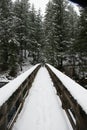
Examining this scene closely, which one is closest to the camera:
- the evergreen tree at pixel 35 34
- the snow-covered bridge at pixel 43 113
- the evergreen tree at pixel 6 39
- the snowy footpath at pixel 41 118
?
the snow-covered bridge at pixel 43 113

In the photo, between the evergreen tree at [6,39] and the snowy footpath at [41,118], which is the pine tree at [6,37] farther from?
the snowy footpath at [41,118]

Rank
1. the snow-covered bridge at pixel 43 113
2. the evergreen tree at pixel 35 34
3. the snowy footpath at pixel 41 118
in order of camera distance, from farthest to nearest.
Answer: the evergreen tree at pixel 35 34 < the snowy footpath at pixel 41 118 < the snow-covered bridge at pixel 43 113

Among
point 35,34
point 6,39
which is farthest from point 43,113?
point 35,34

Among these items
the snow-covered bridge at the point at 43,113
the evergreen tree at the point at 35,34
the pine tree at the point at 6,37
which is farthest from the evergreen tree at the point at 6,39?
the snow-covered bridge at the point at 43,113

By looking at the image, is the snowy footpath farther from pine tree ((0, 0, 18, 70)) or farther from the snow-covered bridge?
pine tree ((0, 0, 18, 70))

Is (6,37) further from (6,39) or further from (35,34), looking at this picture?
(35,34)

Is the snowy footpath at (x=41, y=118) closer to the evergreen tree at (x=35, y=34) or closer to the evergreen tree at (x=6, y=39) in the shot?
the evergreen tree at (x=6, y=39)

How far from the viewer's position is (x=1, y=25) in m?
47.1

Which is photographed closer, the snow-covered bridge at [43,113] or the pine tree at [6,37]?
the snow-covered bridge at [43,113]

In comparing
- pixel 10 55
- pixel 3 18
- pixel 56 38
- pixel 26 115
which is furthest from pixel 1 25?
pixel 26 115

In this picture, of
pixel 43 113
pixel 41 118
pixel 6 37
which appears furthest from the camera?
pixel 6 37

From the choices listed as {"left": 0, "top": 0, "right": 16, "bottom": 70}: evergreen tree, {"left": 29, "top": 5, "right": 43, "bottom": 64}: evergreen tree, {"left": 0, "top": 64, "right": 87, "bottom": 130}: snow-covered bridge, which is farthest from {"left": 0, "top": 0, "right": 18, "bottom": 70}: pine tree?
{"left": 0, "top": 64, "right": 87, "bottom": 130}: snow-covered bridge

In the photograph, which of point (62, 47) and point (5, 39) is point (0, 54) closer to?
point (5, 39)

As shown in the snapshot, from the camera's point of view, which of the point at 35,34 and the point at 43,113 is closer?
the point at 43,113
